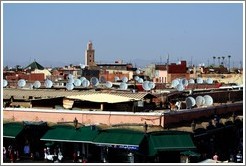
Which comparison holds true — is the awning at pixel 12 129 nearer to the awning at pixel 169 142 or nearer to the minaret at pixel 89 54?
the awning at pixel 169 142

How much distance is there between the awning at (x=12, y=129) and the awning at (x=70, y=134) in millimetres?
737

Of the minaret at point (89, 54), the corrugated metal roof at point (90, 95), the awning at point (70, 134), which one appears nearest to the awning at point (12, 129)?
the awning at point (70, 134)

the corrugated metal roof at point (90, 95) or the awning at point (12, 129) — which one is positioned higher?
the corrugated metal roof at point (90, 95)

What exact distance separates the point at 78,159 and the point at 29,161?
1.16 m

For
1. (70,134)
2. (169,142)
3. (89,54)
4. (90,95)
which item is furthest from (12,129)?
(89,54)

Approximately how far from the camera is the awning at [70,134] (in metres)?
11.8

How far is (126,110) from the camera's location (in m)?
13.0

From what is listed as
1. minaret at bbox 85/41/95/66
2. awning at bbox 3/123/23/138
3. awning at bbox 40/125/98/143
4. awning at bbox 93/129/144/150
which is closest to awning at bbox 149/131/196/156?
awning at bbox 93/129/144/150

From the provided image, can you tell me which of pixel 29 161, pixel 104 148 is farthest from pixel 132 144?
pixel 29 161

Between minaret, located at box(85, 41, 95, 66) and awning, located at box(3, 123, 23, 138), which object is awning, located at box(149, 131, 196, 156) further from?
minaret, located at box(85, 41, 95, 66)

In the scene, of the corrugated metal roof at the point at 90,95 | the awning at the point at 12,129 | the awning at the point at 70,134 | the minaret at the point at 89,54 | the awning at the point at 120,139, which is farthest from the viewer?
the minaret at the point at 89,54

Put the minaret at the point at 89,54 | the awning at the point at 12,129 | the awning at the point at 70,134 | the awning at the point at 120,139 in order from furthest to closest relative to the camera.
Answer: the minaret at the point at 89,54
the awning at the point at 12,129
the awning at the point at 70,134
the awning at the point at 120,139

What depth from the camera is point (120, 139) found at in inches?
447

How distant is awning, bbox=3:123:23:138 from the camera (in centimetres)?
1238
